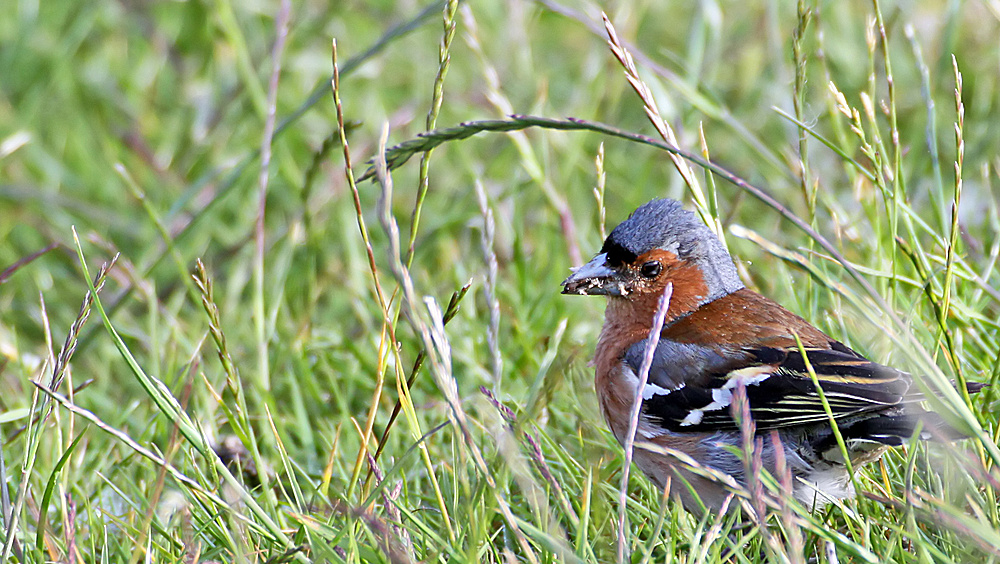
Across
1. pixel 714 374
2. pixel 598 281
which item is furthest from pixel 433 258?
pixel 714 374

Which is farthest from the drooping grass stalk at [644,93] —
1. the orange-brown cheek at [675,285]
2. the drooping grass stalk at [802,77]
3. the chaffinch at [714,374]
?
the orange-brown cheek at [675,285]

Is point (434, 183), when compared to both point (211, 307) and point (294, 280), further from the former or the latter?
point (211, 307)

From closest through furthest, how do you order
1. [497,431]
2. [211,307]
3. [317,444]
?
[497,431] → [211,307] → [317,444]

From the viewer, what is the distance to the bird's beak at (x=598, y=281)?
352 cm

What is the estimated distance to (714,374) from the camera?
3121 mm

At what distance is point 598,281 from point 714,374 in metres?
0.58

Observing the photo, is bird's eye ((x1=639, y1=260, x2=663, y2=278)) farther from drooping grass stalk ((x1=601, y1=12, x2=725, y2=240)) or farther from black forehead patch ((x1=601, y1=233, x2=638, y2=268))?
Result: drooping grass stalk ((x1=601, y1=12, x2=725, y2=240))

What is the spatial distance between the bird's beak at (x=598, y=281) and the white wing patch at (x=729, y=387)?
1.92 feet

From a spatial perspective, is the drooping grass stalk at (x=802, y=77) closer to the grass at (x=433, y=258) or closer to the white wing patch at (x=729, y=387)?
the grass at (x=433, y=258)

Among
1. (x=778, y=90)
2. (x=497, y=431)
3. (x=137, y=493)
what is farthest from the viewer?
(x=778, y=90)

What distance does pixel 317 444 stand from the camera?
11.5 feet

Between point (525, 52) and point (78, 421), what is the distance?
10.2ft

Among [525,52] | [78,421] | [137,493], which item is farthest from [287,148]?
[137,493]

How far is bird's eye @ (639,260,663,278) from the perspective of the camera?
11.6 feet
